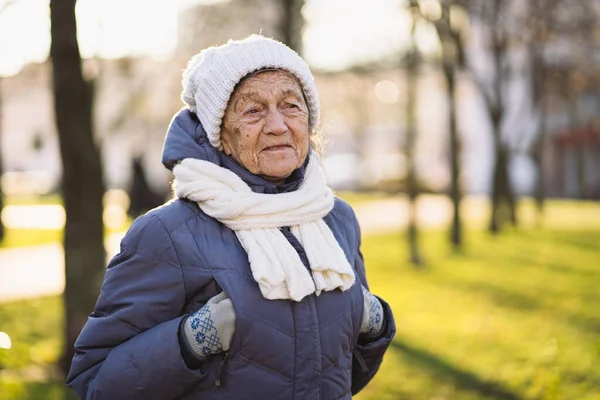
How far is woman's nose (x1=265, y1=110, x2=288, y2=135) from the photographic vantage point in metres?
2.37

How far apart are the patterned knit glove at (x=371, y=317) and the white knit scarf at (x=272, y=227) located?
0.63 ft

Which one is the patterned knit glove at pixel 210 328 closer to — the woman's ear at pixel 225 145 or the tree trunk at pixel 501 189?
the woman's ear at pixel 225 145

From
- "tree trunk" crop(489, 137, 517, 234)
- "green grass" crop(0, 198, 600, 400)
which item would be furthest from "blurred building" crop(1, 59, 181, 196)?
"tree trunk" crop(489, 137, 517, 234)

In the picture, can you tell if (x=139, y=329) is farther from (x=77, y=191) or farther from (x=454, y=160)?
(x=454, y=160)

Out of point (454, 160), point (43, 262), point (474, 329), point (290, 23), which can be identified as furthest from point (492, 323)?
point (43, 262)

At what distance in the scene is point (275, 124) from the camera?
238cm

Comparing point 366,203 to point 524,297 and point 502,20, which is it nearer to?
point 502,20

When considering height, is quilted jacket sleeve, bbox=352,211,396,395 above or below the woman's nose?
below

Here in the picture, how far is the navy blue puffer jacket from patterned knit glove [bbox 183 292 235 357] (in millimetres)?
27

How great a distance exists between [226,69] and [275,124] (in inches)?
9.0

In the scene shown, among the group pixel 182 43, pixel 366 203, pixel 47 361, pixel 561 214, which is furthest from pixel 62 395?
pixel 366 203

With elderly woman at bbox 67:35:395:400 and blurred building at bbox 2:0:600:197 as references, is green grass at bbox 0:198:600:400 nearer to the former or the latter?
elderly woman at bbox 67:35:395:400

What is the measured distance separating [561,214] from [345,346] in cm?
2706

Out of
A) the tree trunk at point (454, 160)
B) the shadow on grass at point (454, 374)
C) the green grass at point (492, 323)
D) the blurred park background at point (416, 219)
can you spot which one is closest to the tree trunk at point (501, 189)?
the blurred park background at point (416, 219)
